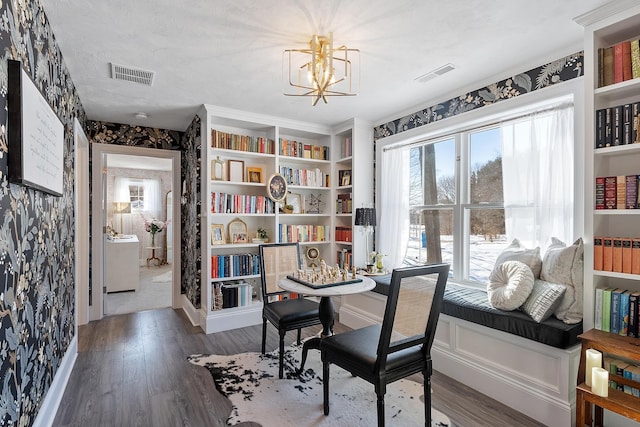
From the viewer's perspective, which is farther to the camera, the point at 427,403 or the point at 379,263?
the point at 379,263

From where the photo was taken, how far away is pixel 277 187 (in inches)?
161

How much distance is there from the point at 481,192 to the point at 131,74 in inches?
129

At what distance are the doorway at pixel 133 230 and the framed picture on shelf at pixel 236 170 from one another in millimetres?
1178

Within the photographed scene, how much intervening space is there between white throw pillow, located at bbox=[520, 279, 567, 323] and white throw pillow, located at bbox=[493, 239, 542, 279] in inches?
7.5

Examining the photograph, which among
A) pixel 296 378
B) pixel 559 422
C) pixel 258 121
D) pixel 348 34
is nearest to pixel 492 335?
pixel 559 422

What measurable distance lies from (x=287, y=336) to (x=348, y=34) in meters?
2.87

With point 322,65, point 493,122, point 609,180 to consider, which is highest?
point 322,65

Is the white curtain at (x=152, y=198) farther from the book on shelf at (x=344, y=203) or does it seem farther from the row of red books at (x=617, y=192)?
the row of red books at (x=617, y=192)

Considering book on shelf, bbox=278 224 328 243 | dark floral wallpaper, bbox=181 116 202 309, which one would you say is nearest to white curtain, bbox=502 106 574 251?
book on shelf, bbox=278 224 328 243

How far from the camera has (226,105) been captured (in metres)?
3.64

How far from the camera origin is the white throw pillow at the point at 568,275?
2104 millimetres

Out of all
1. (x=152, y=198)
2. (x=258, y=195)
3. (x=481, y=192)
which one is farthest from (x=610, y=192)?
(x=152, y=198)

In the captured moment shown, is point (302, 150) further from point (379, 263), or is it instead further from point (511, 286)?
point (511, 286)

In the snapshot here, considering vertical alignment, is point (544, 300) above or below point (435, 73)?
below
